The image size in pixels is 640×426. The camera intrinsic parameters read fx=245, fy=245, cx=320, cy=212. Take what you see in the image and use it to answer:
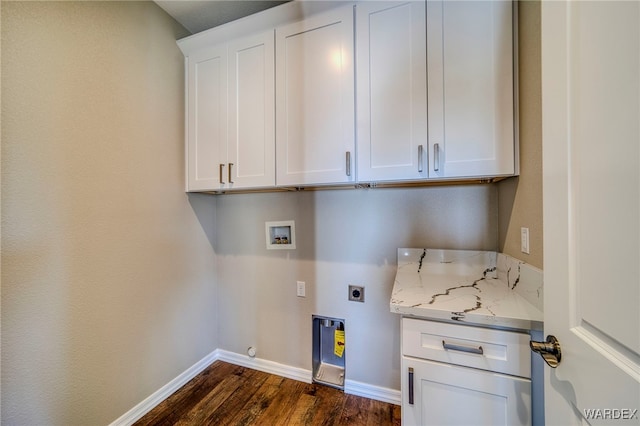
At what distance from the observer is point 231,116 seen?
1640 millimetres

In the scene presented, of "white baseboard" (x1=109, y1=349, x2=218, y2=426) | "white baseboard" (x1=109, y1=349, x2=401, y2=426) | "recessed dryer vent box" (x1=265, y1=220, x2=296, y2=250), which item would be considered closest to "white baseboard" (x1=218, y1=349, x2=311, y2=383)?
"white baseboard" (x1=109, y1=349, x2=401, y2=426)

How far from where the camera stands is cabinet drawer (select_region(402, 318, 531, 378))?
88cm

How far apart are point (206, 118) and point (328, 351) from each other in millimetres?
1929

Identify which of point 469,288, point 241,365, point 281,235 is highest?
point 281,235

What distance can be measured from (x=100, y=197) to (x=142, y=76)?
804 millimetres

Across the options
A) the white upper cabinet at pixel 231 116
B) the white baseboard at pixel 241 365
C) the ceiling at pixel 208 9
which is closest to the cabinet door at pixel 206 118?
the white upper cabinet at pixel 231 116

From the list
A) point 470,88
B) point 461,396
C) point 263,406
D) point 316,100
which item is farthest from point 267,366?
point 470,88

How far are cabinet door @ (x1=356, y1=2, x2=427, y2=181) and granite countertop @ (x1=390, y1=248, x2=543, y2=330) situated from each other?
570 millimetres

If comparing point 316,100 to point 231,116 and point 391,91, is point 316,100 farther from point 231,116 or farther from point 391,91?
point 231,116

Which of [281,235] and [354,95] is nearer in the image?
[354,95]

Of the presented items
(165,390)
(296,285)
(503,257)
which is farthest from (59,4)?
(503,257)

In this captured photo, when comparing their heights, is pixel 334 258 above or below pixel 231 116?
below

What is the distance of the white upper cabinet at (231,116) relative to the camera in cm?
155

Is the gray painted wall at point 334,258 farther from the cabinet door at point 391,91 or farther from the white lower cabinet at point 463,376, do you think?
the white lower cabinet at point 463,376
